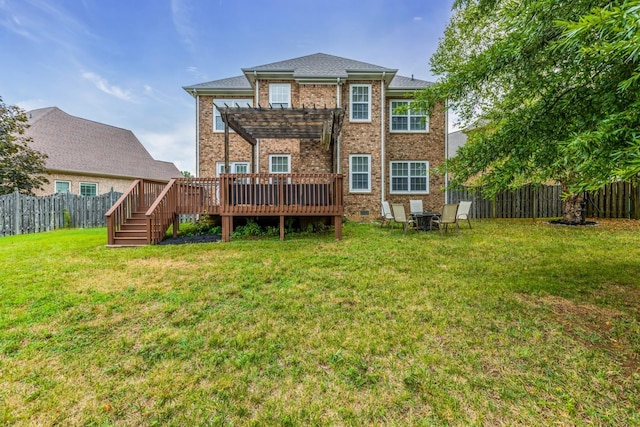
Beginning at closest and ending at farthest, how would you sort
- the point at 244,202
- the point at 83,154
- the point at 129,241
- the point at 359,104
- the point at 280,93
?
the point at 129,241 → the point at 244,202 → the point at 280,93 → the point at 359,104 → the point at 83,154

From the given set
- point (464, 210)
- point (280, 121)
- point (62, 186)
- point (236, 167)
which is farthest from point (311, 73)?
point (62, 186)

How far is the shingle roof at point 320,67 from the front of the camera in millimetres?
11812

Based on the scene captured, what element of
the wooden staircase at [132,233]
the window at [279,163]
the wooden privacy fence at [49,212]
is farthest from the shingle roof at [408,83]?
the wooden privacy fence at [49,212]

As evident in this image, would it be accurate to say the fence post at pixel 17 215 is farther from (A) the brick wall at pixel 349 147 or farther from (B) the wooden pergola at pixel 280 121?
(B) the wooden pergola at pixel 280 121

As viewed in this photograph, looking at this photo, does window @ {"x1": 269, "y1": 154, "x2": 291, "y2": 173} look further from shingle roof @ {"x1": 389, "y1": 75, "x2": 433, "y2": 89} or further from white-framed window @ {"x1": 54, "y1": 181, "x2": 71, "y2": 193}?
white-framed window @ {"x1": 54, "y1": 181, "x2": 71, "y2": 193}

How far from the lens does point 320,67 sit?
12.9 meters

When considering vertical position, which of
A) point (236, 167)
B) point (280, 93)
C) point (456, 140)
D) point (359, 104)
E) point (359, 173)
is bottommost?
point (359, 173)

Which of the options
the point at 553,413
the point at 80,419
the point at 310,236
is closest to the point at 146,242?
the point at 310,236

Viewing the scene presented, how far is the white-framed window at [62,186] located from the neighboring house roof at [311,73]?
9815mm

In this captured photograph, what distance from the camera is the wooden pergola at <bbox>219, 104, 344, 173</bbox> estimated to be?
25.6 feet

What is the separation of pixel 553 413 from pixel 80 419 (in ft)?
10.0

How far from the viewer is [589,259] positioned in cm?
548

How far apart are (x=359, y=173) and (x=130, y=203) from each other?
890cm

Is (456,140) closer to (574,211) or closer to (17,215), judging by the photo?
(574,211)
